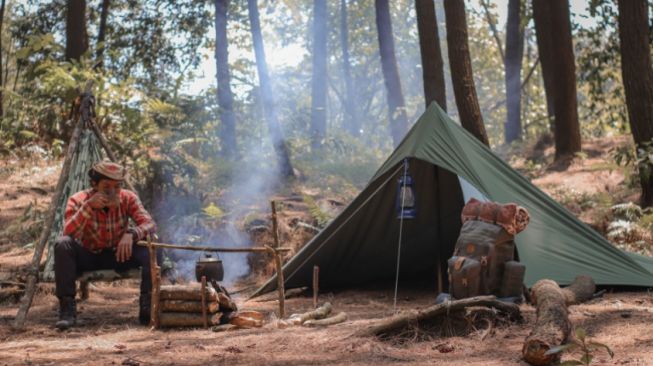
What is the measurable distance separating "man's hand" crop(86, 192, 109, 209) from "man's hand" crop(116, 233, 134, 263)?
308 mm

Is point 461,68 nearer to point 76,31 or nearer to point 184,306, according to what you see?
point 184,306

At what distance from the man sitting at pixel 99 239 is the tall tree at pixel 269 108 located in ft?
26.4

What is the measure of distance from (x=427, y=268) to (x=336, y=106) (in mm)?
38668

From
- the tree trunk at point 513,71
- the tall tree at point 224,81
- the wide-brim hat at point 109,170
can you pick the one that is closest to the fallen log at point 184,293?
the wide-brim hat at point 109,170

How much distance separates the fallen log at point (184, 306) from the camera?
6191 mm

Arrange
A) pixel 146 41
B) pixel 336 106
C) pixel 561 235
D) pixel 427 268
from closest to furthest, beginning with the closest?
1. pixel 561 235
2. pixel 427 268
3. pixel 146 41
4. pixel 336 106

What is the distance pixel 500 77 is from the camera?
39.8 metres

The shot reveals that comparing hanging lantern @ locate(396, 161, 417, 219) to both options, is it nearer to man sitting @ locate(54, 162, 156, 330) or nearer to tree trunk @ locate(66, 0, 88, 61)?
man sitting @ locate(54, 162, 156, 330)

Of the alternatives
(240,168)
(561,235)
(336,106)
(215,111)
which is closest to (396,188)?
(561,235)

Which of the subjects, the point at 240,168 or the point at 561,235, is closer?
the point at 561,235

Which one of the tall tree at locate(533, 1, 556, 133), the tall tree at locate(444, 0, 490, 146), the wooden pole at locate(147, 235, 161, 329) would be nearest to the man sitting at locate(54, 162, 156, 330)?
the wooden pole at locate(147, 235, 161, 329)

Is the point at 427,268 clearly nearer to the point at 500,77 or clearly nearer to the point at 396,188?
the point at 396,188

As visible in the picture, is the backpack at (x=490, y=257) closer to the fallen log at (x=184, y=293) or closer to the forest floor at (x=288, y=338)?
the forest floor at (x=288, y=338)

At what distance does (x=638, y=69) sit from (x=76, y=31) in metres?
9.23
